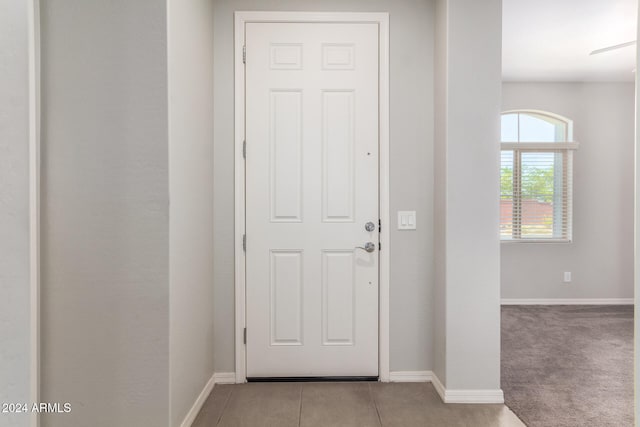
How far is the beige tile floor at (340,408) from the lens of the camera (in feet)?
7.29

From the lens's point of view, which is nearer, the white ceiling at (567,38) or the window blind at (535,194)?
the white ceiling at (567,38)

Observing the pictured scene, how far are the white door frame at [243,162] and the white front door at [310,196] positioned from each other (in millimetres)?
38

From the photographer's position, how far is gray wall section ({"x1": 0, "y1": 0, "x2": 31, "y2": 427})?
0.93 m

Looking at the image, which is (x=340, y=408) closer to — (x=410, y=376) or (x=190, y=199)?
(x=410, y=376)

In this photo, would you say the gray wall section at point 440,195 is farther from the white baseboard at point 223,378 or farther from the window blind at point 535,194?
the window blind at point 535,194

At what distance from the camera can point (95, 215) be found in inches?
74.8

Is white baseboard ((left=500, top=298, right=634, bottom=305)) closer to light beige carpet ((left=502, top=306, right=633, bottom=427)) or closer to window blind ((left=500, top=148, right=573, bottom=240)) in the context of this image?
light beige carpet ((left=502, top=306, right=633, bottom=427))

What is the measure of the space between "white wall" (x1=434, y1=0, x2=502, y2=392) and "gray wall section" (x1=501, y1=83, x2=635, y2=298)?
9.35ft

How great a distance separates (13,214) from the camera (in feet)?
3.10

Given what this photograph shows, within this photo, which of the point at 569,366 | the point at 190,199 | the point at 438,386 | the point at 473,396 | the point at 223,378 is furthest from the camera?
the point at 569,366

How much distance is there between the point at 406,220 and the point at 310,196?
66 cm

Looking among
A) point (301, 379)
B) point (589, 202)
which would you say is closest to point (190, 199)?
point (301, 379)

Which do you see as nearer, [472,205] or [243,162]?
[472,205]

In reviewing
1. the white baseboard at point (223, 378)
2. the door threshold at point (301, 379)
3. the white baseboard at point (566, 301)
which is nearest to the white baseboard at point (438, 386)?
the door threshold at point (301, 379)
